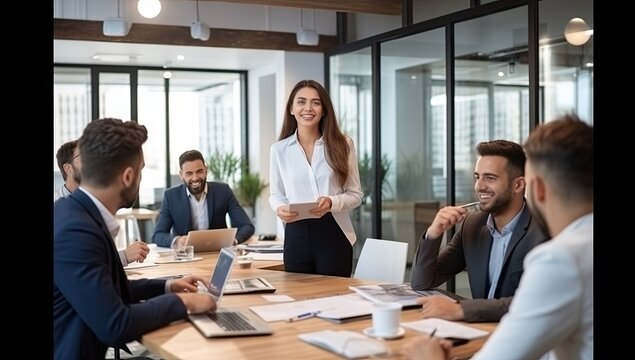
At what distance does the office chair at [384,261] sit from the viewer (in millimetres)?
3420

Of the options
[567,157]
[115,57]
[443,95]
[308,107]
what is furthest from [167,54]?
[567,157]

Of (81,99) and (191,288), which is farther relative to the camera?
(81,99)

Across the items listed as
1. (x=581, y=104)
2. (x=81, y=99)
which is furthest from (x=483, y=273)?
(x=81, y=99)

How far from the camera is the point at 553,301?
136 centimetres

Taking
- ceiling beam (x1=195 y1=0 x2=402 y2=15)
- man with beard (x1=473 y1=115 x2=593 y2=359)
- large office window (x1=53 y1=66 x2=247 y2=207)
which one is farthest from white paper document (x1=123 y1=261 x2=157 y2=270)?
large office window (x1=53 y1=66 x2=247 y2=207)

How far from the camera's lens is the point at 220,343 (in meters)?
1.97

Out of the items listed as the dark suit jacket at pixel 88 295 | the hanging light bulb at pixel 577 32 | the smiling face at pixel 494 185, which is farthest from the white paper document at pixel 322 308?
the hanging light bulb at pixel 577 32

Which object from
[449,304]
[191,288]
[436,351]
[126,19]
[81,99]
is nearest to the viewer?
[436,351]

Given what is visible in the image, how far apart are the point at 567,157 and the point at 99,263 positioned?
1.27m

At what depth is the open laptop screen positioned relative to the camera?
233 cm

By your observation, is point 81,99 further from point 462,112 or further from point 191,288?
point 191,288

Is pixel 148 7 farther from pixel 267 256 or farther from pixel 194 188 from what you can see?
pixel 267 256

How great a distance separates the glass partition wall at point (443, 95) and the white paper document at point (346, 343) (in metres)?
2.79

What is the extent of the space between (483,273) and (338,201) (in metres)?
1.09
